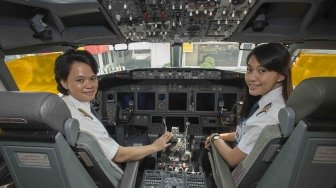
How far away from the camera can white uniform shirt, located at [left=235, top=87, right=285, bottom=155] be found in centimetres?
141

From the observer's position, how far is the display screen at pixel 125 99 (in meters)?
3.51

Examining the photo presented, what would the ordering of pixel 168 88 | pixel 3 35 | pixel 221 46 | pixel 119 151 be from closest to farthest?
pixel 119 151
pixel 3 35
pixel 168 88
pixel 221 46

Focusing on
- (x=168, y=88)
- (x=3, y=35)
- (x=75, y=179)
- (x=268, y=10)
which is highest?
(x=268, y=10)

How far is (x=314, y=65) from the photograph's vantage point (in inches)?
125

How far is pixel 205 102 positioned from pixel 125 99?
112 cm

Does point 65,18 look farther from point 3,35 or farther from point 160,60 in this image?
point 160,60

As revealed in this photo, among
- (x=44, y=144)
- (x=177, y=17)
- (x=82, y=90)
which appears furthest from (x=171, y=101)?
(x=44, y=144)

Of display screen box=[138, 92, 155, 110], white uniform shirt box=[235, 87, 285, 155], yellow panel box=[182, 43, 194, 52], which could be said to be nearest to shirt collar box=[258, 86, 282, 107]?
white uniform shirt box=[235, 87, 285, 155]

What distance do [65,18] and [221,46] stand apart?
2.77 metres

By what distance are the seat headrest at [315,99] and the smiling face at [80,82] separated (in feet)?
3.88

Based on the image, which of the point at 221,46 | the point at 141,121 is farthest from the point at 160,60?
the point at 141,121

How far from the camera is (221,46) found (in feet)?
14.6

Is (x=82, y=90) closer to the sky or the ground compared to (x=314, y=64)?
closer to the sky

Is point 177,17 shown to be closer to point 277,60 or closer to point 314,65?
point 277,60
